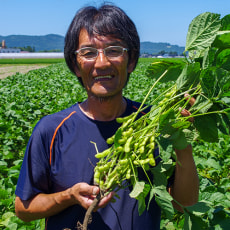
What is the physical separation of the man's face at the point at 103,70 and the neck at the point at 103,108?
0.07 metres

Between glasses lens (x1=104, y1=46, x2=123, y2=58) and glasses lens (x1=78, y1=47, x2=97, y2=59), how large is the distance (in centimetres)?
6

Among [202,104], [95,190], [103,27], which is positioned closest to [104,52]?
[103,27]

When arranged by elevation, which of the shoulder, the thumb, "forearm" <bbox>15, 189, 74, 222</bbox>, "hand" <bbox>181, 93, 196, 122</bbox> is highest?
"hand" <bbox>181, 93, 196, 122</bbox>

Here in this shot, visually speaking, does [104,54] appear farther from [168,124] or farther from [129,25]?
[168,124]

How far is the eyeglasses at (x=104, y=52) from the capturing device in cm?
146

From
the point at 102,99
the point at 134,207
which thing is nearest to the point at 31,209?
the point at 134,207

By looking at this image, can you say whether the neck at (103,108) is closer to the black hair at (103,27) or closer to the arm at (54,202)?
the black hair at (103,27)

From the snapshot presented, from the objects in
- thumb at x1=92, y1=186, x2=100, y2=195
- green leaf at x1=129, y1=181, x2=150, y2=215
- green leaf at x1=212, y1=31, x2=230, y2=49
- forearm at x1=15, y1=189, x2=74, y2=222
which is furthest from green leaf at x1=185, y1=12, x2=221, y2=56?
forearm at x1=15, y1=189, x2=74, y2=222

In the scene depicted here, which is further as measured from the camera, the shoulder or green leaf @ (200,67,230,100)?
the shoulder

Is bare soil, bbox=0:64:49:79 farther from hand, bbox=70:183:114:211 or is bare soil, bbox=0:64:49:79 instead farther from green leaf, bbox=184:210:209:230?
green leaf, bbox=184:210:209:230

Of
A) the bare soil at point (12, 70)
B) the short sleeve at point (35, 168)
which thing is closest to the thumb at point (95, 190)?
the short sleeve at point (35, 168)

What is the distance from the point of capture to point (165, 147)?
1197 millimetres

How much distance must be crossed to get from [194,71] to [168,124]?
0.30 meters

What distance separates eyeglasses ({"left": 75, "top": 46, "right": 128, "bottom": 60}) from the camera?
4.77ft
